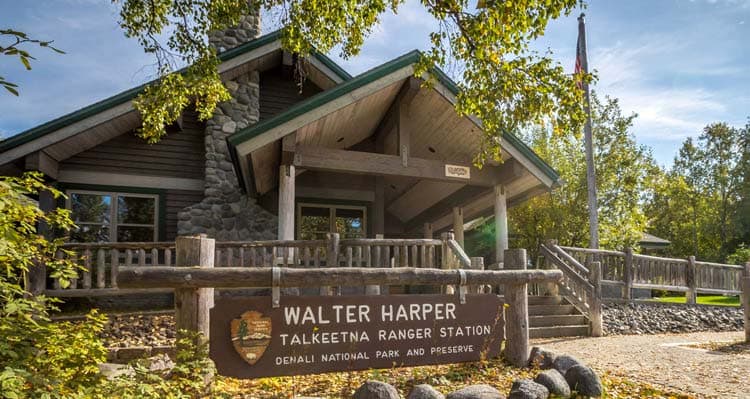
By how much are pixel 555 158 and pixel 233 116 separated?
59.1 feet

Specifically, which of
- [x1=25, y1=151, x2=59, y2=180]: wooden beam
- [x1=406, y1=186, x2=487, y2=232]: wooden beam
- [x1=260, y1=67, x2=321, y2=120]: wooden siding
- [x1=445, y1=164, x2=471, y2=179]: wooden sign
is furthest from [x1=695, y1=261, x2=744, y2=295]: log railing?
[x1=25, y1=151, x2=59, y2=180]: wooden beam

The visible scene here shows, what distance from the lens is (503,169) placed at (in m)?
11.2

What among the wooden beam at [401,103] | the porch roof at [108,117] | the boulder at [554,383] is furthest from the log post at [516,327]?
the porch roof at [108,117]

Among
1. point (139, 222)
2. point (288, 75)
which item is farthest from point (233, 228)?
point (288, 75)

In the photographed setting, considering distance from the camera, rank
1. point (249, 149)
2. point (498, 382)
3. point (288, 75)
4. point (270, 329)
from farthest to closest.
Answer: point (288, 75), point (249, 149), point (498, 382), point (270, 329)

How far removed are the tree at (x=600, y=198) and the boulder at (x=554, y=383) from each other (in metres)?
17.9

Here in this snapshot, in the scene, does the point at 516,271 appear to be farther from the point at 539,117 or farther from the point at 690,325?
the point at 690,325

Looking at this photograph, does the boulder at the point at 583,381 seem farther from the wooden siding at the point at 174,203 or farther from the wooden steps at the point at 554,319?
the wooden siding at the point at 174,203

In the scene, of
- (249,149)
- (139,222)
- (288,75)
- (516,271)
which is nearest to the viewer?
(516,271)

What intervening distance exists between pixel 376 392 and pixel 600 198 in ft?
73.4

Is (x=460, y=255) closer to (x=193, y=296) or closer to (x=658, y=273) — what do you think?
(x=193, y=296)

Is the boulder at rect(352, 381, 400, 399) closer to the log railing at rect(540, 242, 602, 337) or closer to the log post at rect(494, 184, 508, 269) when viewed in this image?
the log railing at rect(540, 242, 602, 337)

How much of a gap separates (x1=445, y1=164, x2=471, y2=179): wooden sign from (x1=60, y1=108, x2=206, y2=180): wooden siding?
6935 millimetres

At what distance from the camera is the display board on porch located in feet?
13.1
